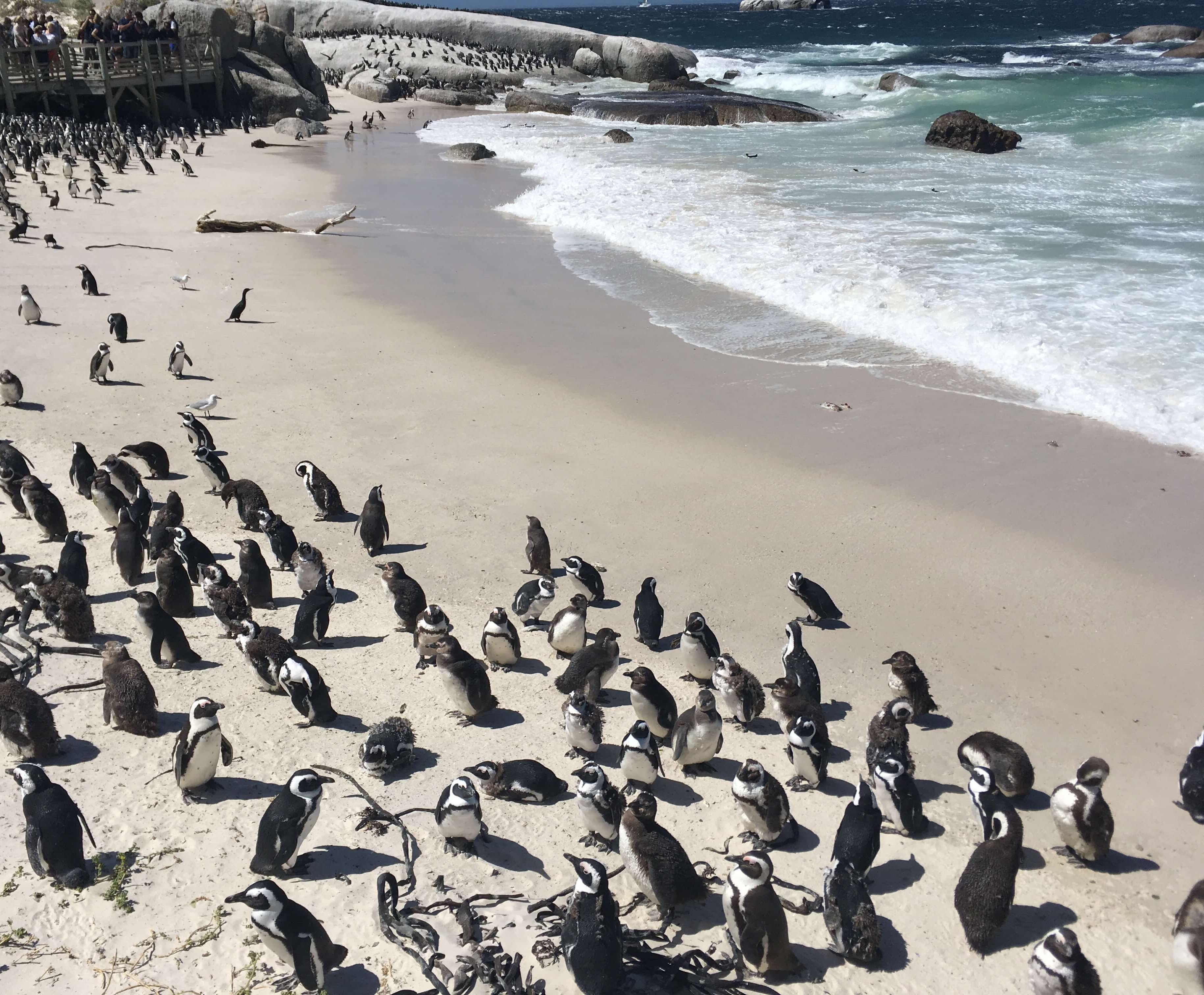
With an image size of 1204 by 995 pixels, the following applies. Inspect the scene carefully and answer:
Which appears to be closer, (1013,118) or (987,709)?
(987,709)

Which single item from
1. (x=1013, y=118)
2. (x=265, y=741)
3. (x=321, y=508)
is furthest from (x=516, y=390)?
(x=1013, y=118)

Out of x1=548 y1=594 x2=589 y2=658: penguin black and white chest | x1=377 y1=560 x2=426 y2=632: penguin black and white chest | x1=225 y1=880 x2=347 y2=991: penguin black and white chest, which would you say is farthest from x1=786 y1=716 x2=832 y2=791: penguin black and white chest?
x1=377 y1=560 x2=426 y2=632: penguin black and white chest

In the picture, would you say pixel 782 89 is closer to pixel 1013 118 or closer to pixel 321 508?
pixel 1013 118

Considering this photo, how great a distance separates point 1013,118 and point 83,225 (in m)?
30.3

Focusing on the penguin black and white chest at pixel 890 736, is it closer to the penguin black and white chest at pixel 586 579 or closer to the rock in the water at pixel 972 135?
the penguin black and white chest at pixel 586 579

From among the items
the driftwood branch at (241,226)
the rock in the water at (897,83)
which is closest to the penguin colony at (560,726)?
the driftwood branch at (241,226)

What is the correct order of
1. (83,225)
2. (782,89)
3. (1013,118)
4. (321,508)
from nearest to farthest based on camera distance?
(321,508), (83,225), (1013,118), (782,89)

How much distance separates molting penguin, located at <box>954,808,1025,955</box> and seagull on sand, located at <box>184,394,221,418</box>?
8584 mm

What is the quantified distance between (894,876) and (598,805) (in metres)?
1.52

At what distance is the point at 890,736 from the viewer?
19.4 ft

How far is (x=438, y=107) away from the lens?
146 ft

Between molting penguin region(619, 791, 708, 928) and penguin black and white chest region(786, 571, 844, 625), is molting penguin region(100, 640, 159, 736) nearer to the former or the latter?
molting penguin region(619, 791, 708, 928)

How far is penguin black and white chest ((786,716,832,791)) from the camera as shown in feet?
18.9

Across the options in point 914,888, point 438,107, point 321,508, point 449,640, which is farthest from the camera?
point 438,107
